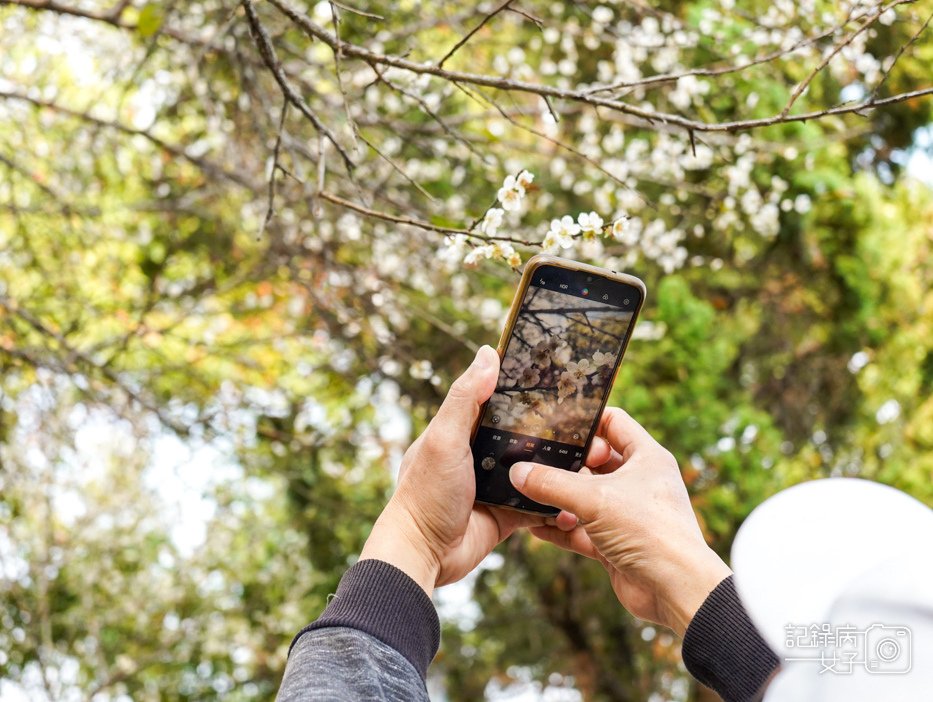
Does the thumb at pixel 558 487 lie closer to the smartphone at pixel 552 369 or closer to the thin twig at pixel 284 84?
the smartphone at pixel 552 369

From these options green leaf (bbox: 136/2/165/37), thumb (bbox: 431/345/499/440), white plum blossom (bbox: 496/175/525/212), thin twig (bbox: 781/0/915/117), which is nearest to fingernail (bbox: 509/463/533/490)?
thumb (bbox: 431/345/499/440)

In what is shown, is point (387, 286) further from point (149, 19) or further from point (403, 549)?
point (403, 549)

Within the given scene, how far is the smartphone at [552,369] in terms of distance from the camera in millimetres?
1426

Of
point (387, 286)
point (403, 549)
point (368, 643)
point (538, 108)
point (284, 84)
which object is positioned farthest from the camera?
point (538, 108)

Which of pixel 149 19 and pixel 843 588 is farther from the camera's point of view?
pixel 149 19

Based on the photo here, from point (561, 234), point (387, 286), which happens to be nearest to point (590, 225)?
point (561, 234)

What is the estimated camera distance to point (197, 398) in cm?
397

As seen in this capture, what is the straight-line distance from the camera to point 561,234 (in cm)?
150

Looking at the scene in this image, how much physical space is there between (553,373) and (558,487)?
0.21 metres

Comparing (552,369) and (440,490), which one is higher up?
(552,369)

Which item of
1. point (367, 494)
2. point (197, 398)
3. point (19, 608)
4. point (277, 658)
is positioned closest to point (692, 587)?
point (197, 398)

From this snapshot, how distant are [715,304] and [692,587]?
4.19 m

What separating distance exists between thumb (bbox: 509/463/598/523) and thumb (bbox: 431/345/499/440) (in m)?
0.12

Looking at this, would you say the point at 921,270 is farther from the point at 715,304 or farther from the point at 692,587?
the point at 692,587
